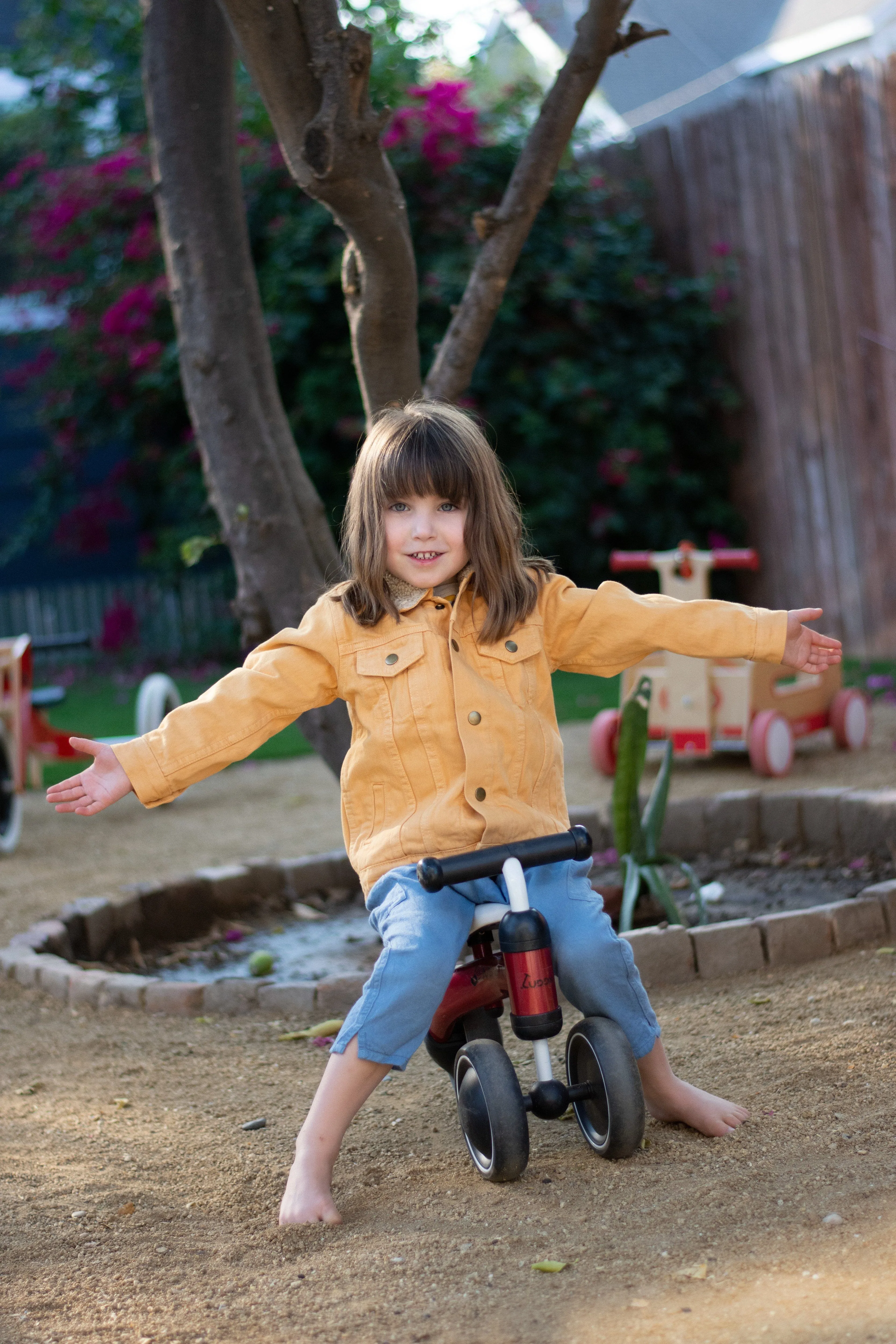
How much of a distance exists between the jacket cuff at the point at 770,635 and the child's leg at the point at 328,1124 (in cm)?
97

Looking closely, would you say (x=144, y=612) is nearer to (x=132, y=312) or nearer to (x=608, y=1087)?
(x=132, y=312)

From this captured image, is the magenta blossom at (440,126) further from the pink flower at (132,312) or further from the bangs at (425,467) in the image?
the bangs at (425,467)

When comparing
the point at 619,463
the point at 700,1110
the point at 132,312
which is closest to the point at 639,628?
the point at 700,1110

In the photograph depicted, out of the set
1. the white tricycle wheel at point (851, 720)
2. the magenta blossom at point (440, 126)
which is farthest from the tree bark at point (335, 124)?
the magenta blossom at point (440, 126)

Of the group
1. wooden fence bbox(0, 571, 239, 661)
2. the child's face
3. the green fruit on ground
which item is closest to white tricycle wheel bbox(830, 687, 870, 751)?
the green fruit on ground

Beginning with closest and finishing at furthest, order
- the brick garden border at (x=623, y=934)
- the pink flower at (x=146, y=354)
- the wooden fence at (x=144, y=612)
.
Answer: the brick garden border at (x=623, y=934) → the pink flower at (x=146, y=354) → the wooden fence at (x=144, y=612)

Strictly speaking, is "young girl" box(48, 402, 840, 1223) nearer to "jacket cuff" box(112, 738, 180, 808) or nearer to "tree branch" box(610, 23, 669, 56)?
"jacket cuff" box(112, 738, 180, 808)

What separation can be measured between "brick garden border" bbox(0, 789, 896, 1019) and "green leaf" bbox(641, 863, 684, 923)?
0.09 m

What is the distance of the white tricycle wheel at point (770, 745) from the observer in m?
5.08

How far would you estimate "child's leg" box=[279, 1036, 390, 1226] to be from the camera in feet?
6.81

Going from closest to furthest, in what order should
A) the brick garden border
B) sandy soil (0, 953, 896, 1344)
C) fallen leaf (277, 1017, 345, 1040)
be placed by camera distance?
sandy soil (0, 953, 896, 1344) < fallen leaf (277, 1017, 345, 1040) < the brick garden border

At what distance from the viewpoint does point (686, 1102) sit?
224 cm

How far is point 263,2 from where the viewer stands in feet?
9.18

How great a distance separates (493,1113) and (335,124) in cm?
203
